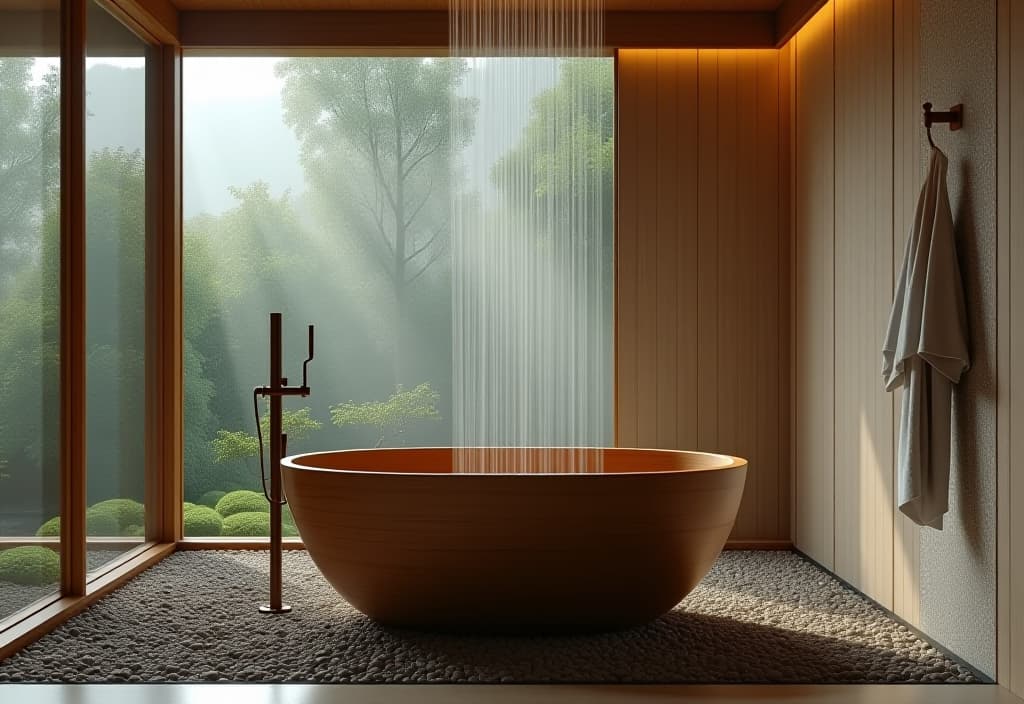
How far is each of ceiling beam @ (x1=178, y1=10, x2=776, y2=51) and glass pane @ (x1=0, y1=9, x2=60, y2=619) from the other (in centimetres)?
151

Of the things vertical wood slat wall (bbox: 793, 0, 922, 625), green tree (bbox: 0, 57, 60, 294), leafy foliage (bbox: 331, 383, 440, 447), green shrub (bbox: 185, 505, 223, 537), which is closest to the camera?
green tree (bbox: 0, 57, 60, 294)

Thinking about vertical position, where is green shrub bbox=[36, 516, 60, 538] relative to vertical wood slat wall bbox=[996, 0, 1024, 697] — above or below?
below

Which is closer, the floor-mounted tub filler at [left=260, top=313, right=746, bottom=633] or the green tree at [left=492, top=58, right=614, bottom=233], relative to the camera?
the floor-mounted tub filler at [left=260, top=313, right=746, bottom=633]

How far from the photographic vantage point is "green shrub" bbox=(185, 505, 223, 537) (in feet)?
18.3

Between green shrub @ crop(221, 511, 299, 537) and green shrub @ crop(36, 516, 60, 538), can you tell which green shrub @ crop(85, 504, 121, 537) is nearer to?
green shrub @ crop(36, 516, 60, 538)

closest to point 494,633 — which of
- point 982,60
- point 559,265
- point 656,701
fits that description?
point 656,701

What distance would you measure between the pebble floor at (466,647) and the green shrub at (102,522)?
0.28 meters

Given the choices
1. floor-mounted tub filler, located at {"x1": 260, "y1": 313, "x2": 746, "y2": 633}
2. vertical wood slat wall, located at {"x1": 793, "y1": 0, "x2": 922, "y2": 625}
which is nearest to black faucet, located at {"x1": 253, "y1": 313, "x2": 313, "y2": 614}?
floor-mounted tub filler, located at {"x1": 260, "y1": 313, "x2": 746, "y2": 633}

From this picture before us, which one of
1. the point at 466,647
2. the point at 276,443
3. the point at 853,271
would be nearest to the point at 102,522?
the point at 276,443

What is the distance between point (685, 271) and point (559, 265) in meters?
0.72

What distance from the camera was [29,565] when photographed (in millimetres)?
3732

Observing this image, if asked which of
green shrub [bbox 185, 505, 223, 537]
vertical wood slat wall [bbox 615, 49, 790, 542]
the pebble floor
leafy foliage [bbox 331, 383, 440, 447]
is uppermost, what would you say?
vertical wood slat wall [bbox 615, 49, 790, 542]

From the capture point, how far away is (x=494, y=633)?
3578mm

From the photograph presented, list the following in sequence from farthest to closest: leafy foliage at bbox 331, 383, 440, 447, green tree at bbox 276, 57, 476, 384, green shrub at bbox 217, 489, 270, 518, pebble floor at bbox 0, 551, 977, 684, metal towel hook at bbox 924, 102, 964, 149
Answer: green tree at bbox 276, 57, 476, 384 → leafy foliage at bbox 331, 383, 440, 447 → green shrub at bbox 217, 489, 270, 518 → metal towel hook at bbox 924, 102, 964, 149 → pebble floor at bbox 0, 551, 977, 684
